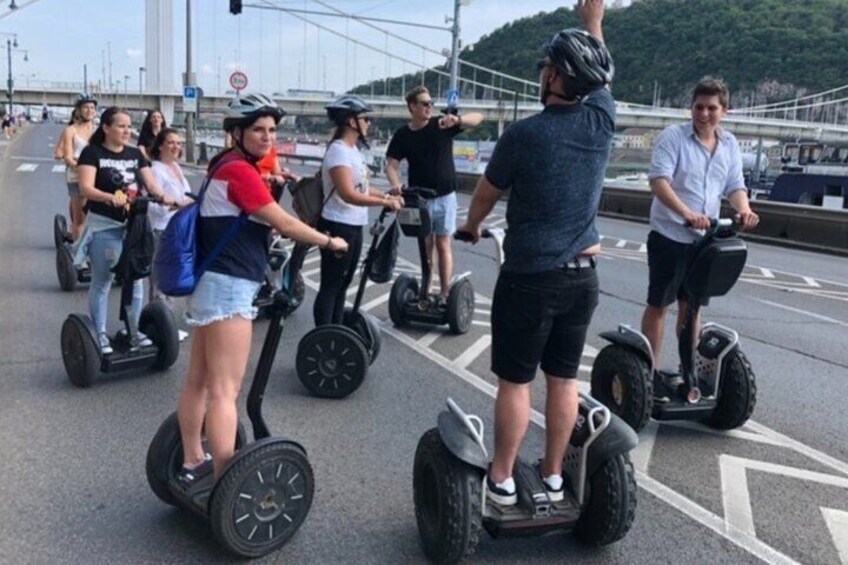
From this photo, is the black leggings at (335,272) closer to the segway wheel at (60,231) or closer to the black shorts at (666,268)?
the black shorts at (666,268)

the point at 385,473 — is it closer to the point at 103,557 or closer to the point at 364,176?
the point at 103,557

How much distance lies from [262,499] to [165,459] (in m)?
0.59

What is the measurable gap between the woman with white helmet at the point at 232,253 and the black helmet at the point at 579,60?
1.20 meters

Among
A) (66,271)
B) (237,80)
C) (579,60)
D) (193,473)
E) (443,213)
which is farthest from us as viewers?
(237,80)

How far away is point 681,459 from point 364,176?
280cm

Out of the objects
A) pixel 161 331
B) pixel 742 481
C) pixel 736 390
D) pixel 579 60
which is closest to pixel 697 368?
pixel 736 390

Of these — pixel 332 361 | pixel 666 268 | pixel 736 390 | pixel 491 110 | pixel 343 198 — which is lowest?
pixel 332 361

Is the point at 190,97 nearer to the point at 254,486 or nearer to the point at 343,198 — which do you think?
the point at 343,198

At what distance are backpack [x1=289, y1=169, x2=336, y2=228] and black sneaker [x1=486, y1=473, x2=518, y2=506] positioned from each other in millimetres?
2845

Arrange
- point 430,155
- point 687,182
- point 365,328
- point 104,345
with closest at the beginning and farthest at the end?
point 687,182
point 104,345
point 365,328
point 430,155

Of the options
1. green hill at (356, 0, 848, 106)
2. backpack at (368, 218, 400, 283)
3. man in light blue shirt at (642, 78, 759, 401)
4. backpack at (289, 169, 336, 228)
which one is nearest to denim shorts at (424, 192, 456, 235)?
backpack at (368, 218, 400, 283)

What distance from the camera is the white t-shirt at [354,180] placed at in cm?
559

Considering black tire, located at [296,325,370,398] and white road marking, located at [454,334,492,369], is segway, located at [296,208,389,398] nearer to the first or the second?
black tire, located at [296,325,370,398]

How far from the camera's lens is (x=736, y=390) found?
5172 millimetres
